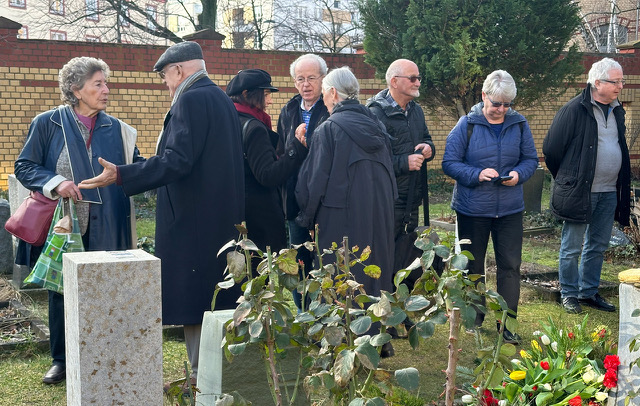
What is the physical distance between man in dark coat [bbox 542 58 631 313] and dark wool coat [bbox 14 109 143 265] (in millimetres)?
3459

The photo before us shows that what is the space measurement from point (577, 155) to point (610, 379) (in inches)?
117

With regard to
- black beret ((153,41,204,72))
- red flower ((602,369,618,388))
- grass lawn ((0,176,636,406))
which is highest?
black beret ((153,41,204,72))

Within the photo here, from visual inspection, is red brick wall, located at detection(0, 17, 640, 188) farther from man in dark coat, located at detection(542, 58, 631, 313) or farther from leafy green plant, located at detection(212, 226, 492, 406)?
leafy green plant, located at detection(212, 226, 492, 406)

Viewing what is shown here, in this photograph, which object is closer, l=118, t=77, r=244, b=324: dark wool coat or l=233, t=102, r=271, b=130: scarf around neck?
l=118, t=77, r=244, b=324: dark wool coat

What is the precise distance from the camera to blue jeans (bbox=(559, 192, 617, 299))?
5.99m

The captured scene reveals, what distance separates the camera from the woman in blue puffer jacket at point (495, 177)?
522 centimetres

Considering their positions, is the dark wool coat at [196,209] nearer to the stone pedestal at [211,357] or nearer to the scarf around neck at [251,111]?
the scarf around neck at [251,111]

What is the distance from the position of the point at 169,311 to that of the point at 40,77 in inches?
459

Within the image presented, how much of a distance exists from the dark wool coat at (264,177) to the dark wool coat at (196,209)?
1.48 feet

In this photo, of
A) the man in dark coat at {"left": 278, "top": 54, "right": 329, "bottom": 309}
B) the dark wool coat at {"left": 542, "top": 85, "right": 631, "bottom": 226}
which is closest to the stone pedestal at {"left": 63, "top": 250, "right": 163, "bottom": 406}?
the man in dark coat at {"left": 278, "top": 54, "right": 329, "bottom": 309}

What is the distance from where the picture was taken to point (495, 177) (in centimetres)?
516

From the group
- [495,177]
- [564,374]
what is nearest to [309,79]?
[495,177]

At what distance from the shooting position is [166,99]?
15.5m

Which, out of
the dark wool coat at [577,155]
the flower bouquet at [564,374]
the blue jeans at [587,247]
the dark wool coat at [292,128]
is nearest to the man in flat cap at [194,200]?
the dark wool coat at [292,128]
